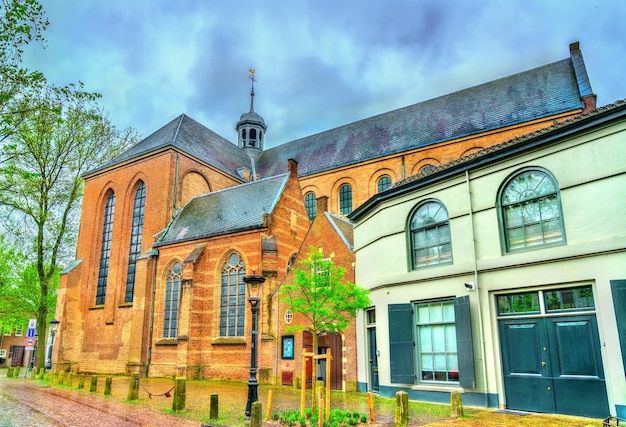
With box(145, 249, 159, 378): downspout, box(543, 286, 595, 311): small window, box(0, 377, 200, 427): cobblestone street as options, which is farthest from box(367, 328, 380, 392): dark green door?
box(145, 249, 159, 378): downspout

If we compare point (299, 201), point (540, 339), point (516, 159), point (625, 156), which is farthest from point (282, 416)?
point (299, 201)

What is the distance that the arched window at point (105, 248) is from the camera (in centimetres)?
2894

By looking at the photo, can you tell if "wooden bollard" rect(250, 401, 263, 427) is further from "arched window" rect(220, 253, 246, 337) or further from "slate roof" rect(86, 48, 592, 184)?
"slate roof" rect(86, 48, 592, 184)

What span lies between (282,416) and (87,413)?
5279 millimetres

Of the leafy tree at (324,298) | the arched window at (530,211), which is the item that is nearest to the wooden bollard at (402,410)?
the leafy tree at (324,298)

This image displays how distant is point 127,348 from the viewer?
25641mm

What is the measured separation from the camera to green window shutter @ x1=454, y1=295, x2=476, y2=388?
1061 centimetres

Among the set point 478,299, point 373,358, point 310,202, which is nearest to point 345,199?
point 310,202

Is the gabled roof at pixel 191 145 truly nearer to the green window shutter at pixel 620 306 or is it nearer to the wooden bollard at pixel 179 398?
the wooden bollard at pixel 179 398

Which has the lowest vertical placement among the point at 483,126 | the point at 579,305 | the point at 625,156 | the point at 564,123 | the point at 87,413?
the point at 87,413

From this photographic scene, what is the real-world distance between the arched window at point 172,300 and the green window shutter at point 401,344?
14.6 m

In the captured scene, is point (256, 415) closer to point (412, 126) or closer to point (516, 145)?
point (516, 145)

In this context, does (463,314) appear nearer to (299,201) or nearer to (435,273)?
(435,273)

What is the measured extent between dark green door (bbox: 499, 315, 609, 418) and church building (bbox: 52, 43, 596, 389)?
631 centimetres
